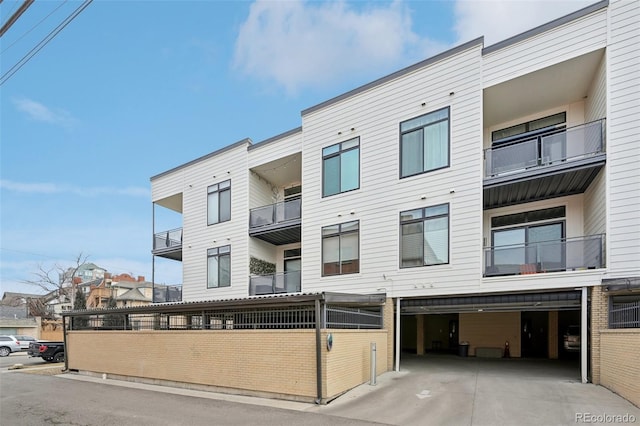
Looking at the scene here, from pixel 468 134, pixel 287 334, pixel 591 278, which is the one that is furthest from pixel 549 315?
pixel 287 334

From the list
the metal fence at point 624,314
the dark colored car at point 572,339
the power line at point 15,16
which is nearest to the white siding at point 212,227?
the power line at point 15,16

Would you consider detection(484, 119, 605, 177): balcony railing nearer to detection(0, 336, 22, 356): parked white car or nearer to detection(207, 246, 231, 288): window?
detection(207, 246, 231, 288): window

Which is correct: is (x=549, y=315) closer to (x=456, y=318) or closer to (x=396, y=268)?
(x=456, y=318)

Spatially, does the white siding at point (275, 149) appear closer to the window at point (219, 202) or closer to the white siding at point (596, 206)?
the window at point (219, 202)

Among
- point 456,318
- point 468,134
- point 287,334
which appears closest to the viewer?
point 287,334

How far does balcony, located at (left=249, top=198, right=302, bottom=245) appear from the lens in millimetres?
17078

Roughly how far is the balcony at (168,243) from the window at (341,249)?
9.43 metres

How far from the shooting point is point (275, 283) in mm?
17594

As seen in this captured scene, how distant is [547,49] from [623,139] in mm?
3315

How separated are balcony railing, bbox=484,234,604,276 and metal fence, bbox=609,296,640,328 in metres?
1.09

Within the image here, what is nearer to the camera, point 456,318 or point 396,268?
point 396,268

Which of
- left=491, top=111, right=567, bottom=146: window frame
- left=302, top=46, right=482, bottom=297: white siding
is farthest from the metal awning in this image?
left=491, top=111, right=567, bottom=146: window frame

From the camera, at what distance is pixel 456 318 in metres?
19.1

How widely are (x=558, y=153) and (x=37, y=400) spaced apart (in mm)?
16272
